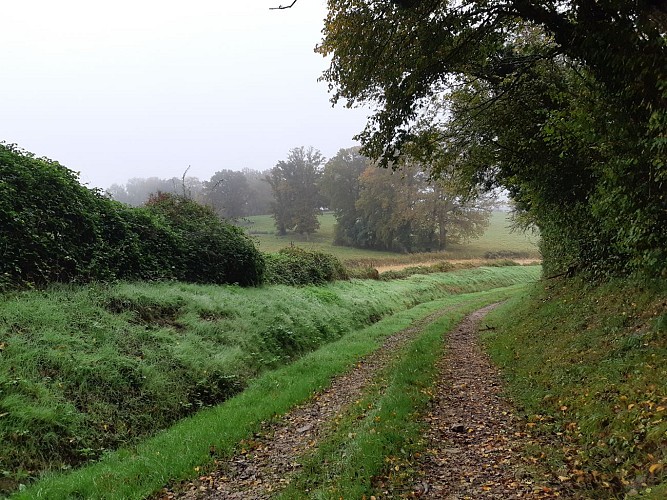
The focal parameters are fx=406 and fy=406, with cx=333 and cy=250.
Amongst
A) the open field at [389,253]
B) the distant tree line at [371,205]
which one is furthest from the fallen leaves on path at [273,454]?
the distant tree line at [371,205]

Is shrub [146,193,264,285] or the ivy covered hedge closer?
the ivy covered hedge

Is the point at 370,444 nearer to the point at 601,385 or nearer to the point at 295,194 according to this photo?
the point at 601,385

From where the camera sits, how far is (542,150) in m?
10.9

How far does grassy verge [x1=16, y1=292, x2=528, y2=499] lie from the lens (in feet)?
18.0

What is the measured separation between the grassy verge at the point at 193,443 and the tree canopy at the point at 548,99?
541 centimetres

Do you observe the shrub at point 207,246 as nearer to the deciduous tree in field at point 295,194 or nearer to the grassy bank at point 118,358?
the grassy bank at point 118,358

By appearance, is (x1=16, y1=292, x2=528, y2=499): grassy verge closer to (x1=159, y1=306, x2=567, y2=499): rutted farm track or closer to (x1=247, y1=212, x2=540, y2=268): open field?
(x1=159, y1=306, x2=567, y2=499): rutted farm track

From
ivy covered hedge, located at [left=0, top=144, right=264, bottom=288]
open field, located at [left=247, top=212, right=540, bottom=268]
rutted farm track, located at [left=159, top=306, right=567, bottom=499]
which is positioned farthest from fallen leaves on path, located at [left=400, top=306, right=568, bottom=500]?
open field, located at [left=247, top=212, right=540, bottom=268]

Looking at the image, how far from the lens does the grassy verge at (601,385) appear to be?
15.2 ft

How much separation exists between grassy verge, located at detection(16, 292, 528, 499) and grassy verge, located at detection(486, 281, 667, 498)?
2.47 m

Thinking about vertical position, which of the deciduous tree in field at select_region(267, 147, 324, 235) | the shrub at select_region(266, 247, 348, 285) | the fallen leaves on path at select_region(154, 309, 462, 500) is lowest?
the fallen leaves on path at select_region(154, 309, 462, 500)

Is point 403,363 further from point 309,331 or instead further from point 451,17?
point 451,17

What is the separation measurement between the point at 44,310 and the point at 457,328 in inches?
563

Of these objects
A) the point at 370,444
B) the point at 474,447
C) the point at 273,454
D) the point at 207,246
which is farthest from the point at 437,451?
the point at 207,246
